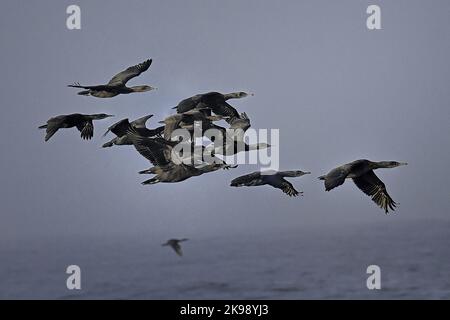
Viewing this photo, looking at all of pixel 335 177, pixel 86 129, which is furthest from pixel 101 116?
pixel 335 177

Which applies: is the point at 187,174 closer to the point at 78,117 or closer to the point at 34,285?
the point at 78,117

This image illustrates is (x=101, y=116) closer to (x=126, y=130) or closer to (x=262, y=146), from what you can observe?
(x=126, y=130)

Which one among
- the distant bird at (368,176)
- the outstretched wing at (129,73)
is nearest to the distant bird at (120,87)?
the outstretched wing at (129,73)

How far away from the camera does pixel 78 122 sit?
1216 inches

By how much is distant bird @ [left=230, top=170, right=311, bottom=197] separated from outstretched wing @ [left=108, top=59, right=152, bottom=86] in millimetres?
5468

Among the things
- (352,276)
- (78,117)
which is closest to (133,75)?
(78,117)

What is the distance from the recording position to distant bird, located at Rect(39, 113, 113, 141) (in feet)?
97.0

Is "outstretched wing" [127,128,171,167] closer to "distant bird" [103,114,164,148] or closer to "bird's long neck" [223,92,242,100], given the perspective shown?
"distant bird" [103,114,164,148]

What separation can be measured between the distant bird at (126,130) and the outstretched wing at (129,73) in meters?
2.09

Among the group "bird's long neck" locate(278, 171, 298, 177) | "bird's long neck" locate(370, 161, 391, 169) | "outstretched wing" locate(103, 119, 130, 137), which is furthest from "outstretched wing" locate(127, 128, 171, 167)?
"bird's long neck" locate(370, 161, 391, 169)

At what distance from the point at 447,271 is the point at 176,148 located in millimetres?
66242

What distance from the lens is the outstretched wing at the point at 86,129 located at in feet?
102

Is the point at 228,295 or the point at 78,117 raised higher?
the point at 78,117
